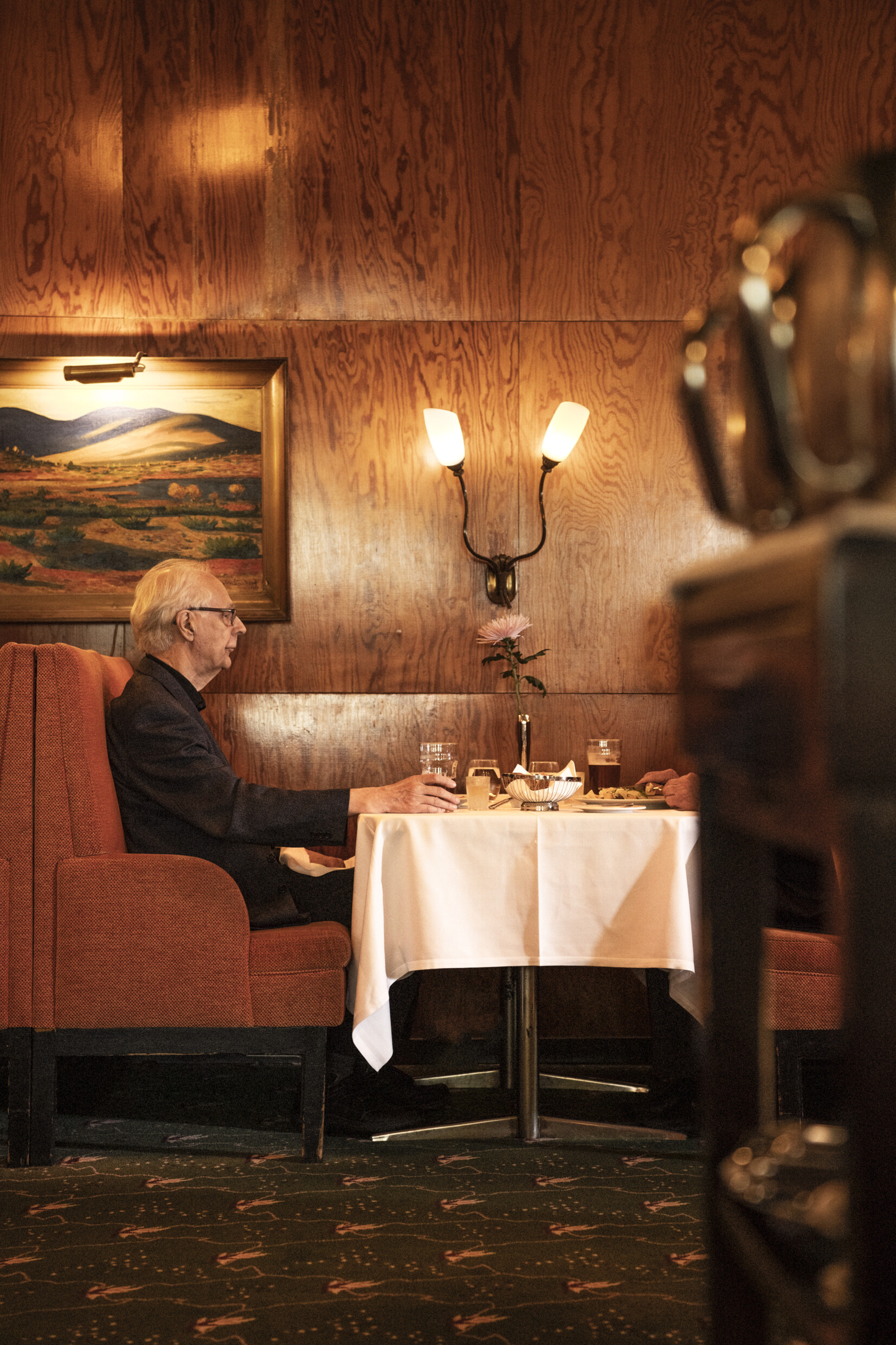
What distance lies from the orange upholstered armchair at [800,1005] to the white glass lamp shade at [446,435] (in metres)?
1.98

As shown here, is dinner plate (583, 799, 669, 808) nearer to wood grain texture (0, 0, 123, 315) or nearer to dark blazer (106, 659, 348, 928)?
dark blazer (106, 659, 348, 928)

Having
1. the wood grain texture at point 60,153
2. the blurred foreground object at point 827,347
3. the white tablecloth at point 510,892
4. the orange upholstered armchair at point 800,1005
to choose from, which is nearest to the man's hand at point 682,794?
the white tablecloth at point 510,892

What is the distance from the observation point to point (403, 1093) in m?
2.93

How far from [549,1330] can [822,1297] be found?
951 millimetres

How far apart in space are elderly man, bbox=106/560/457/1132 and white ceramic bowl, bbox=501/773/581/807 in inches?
6.7

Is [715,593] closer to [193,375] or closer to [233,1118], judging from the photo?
[233,1118]

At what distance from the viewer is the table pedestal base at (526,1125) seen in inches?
107

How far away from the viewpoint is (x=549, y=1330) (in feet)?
5.85

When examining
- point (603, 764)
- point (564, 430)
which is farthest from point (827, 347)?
point (564, 430)

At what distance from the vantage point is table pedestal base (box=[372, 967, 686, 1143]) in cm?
272

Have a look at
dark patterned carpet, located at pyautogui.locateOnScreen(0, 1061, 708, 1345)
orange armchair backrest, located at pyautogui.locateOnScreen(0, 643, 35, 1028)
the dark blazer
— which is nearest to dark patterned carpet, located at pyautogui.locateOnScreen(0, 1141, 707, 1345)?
dark patterned carpet, located at pyautogui.locateOnScreen(0, 1061, 708, 1345)

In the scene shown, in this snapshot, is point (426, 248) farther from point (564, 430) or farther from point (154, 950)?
point (154, 950)

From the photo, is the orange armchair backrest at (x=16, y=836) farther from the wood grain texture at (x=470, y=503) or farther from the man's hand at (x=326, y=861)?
the wood grain texture at (x=470, y=503)

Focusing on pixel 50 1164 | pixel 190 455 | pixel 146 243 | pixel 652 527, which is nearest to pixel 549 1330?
pixel 50 1164
